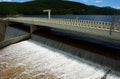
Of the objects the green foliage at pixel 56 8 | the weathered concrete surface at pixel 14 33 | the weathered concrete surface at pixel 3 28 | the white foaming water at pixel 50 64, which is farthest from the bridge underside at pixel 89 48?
the green foliage at pixel 56 8

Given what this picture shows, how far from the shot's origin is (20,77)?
12.6 meters

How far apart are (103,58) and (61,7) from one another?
105 meters

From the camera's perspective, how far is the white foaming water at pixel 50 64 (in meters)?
12.3

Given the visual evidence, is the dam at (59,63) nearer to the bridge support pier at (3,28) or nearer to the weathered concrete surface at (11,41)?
the weathered concrete surface at (11,41)

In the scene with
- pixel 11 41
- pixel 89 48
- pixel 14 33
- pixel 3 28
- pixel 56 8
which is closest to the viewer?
pixel 89 48

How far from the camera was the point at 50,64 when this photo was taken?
14.6 meters

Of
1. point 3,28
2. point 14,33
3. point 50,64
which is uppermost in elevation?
point 50,64

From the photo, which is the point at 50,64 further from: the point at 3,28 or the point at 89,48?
the point at 3,28

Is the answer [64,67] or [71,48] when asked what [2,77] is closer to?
[64,67]

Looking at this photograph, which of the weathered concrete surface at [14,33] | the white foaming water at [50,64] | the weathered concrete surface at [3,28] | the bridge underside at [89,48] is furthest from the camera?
the weathered concrete surface at [3,28]

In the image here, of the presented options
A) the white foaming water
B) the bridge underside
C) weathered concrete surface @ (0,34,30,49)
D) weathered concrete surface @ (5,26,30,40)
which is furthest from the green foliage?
the white foaming water

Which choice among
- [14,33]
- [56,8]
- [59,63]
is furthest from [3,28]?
[56,8]

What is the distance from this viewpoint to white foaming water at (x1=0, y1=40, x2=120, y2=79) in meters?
12.3

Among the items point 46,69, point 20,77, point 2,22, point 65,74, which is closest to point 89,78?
point 65,74
